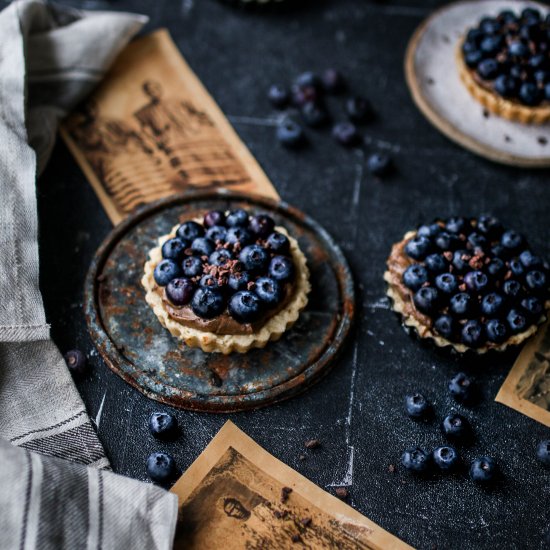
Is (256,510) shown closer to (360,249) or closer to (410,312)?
(410,312)

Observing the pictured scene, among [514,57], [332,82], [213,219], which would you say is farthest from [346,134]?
[213,219]

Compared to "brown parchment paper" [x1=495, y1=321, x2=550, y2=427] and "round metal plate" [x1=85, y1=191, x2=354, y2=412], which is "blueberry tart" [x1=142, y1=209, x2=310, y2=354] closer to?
"round metal plate" [x1=85, y1=191, x2=354, y2=412]

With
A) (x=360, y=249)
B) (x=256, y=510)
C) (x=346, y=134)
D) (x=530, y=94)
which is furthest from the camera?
(x=346, y=134)

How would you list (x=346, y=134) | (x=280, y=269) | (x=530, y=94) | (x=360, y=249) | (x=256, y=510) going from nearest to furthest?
(x=256, y=510)
(x=280, y=269)
(x=360, y=249)
(x=530, y=94)
(x=346, y=134)

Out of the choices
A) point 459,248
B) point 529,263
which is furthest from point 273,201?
point 529,263

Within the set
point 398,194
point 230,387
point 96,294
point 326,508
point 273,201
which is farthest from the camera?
point 398,194

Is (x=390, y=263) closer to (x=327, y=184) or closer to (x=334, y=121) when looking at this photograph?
(x=327, y=184)
